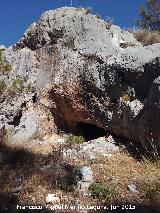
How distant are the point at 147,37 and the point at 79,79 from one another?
3.43 metres

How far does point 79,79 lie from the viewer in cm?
1318

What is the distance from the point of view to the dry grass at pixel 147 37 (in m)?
14.4

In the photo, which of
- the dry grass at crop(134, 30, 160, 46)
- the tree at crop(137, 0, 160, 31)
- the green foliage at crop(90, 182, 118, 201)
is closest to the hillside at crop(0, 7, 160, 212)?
the green foliage at crop(90, 182, 118, 201)

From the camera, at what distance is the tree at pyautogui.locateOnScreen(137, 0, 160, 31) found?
27.4 metres

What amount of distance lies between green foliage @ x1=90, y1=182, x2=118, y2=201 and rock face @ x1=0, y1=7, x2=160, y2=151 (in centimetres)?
229

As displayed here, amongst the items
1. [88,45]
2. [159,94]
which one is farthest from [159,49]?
[88,45]

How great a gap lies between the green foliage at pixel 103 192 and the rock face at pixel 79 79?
7.51ft

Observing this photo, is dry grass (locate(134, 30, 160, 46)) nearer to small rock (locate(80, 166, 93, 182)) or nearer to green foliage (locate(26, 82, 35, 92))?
green foliage (locate(26, 82, 35, 92))

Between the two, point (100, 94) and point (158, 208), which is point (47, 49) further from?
point (158, 208)

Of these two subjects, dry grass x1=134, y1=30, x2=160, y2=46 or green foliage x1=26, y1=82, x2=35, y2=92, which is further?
green foliage x1=26, y1=82, x2=35, y2=92

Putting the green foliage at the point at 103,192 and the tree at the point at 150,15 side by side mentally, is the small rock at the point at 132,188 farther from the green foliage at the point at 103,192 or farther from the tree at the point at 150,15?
the tree at the point at 150,15

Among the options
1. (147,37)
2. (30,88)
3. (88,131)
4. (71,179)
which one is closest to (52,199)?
(71,179)

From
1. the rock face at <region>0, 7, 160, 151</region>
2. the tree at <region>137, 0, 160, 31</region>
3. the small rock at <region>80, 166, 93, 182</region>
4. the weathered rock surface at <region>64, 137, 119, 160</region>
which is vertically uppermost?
the tree at <region>137, 0, 160, 31</region>

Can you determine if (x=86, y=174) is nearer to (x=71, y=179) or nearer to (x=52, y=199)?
(x=71, y=179)
